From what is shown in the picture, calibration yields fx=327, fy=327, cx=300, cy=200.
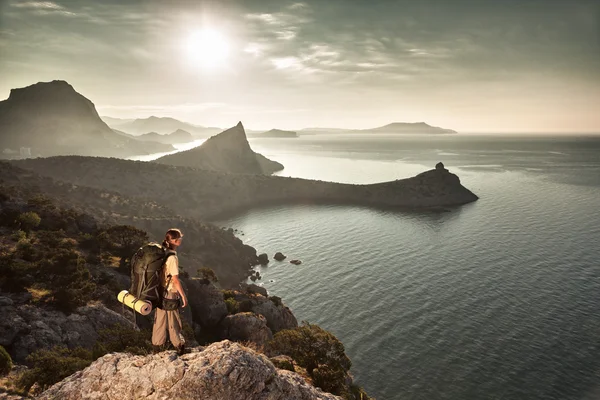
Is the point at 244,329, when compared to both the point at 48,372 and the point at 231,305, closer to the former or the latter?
the point at 231,305

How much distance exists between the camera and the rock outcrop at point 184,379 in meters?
9.94

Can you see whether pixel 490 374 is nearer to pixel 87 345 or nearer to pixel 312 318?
pixel 312 318

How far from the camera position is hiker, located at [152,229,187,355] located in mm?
10195

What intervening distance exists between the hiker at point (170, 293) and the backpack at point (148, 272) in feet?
0.47

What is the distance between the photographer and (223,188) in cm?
15700

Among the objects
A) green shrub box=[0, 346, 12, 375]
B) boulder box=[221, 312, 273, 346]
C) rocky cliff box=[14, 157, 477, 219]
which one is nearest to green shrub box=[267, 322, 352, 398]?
boulder box=[221, 312, 273, 346]

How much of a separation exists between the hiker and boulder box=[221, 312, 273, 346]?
1139 inches

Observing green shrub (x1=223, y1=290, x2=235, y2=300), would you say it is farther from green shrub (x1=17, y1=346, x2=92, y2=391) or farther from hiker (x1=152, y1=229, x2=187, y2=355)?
hiker (x1=152, y1=229, x2=187, y2=355)

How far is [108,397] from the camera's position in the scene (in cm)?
1045

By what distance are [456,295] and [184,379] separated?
64.9 metres

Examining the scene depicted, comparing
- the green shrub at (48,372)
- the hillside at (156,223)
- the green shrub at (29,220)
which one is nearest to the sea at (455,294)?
the hillside at (156,223)

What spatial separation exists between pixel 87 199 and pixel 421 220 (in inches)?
4475

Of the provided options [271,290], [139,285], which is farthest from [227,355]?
[271,290]

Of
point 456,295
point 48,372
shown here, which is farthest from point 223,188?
point 48,372
